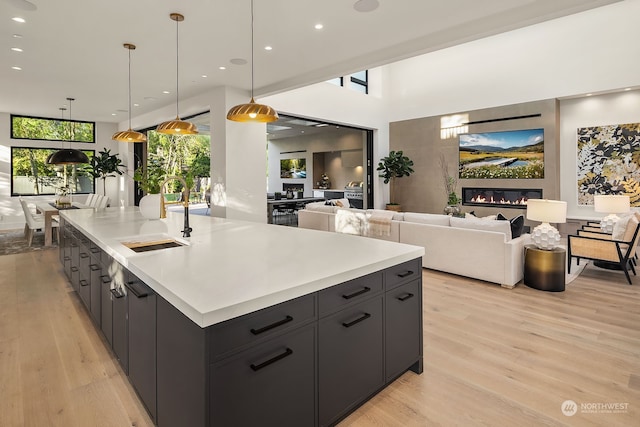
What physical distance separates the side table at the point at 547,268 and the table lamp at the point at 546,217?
96mm

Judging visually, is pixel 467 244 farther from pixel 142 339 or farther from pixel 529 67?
pixel 529 67

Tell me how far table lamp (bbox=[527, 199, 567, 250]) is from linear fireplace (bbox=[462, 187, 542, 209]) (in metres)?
3.93

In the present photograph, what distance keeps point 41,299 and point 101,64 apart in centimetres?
349

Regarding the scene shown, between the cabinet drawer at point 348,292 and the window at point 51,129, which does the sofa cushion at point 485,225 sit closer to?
the cabinet drawer at point 348,292

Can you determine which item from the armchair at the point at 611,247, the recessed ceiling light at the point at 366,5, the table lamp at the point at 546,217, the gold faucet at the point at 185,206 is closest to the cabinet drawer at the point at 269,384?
the gold faucet at the point at 185,206

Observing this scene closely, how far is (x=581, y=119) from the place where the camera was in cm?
712

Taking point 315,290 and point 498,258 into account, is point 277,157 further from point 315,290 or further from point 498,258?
point 315,290

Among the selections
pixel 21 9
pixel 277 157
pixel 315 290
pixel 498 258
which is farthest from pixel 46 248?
pixel 277 157

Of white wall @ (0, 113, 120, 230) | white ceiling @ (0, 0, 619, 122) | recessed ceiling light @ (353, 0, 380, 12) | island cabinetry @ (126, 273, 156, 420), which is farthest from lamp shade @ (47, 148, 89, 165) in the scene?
recessed ceiling light @ (353, 0, 380, 12)

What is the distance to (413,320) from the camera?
2.19 meters

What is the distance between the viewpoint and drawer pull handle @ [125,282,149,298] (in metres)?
1.69

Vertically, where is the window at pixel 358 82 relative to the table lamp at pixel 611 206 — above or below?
above

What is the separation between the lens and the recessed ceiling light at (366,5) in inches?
134

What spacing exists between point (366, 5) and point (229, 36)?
1749 mm
